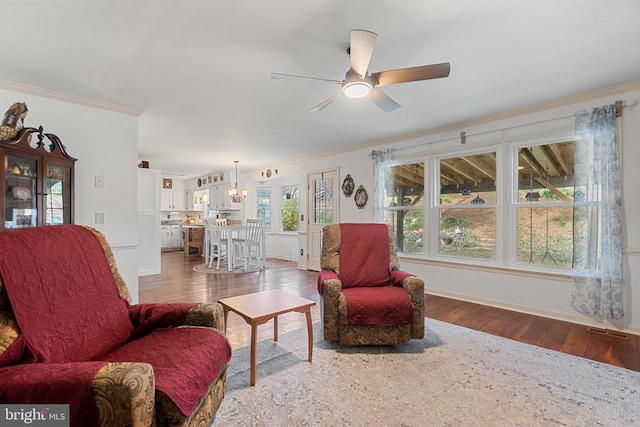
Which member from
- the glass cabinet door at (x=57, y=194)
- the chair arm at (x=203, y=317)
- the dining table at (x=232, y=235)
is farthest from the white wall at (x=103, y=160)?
the dining table at (x=232, y=235)

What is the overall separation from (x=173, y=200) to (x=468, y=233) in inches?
344

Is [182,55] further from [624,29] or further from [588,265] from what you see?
[588,265]

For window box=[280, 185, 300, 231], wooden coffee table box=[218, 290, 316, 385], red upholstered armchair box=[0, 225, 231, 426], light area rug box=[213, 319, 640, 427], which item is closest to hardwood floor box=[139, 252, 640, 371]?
light area rug box=[213, 319, 640, 427]

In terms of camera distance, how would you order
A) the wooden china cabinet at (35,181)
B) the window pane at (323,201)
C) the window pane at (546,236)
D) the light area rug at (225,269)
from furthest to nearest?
the window pane at (323,201)
the light area rug at (225,269)
the window pane at (546,236)
the wooden china cabinet at (35,181)

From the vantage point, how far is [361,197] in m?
5.10

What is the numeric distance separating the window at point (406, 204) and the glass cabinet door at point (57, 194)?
400 cm

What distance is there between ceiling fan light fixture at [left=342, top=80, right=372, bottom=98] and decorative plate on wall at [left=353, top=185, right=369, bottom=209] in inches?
116

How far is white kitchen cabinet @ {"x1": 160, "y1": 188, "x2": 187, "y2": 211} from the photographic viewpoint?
9.34 m

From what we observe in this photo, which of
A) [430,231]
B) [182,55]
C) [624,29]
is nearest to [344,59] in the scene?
[182,55]

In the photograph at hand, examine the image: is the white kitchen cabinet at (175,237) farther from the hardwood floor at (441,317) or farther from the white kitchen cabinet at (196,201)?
the hardwood floor at (441,317)

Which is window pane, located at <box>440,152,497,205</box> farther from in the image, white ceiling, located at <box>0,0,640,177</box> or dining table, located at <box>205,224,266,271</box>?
dining table, located at <box>205,224,266,271</box>

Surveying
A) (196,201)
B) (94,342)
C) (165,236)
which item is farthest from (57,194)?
(196,201)

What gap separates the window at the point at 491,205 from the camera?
3342mm

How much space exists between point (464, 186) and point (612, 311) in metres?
1.97
